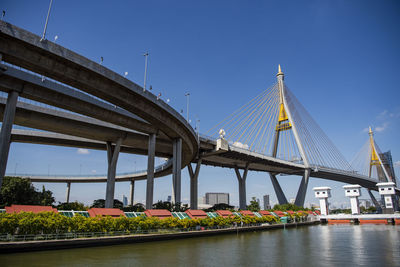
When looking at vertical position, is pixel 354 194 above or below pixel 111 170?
below

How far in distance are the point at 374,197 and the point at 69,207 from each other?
473ft

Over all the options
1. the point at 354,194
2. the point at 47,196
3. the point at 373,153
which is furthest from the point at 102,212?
the point at 373,153

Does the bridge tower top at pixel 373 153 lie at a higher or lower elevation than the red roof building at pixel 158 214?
higher

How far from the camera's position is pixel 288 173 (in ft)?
303

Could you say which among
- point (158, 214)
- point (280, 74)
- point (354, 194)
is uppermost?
point (280, 74)

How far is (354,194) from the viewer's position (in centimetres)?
7962

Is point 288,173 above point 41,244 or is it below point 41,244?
above

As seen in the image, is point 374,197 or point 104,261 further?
point 374,197

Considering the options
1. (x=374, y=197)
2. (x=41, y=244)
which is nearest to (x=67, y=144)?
(x=41, y=244)

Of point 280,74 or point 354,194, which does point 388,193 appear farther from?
point 280,74

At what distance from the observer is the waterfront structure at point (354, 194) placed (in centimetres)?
7900

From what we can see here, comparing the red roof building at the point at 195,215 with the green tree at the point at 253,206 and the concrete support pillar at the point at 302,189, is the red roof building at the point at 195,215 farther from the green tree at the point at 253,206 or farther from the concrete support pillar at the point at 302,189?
the concrete support pillar at the point at 302,189

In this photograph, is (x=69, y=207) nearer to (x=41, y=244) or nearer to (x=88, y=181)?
(x=41, y=244)

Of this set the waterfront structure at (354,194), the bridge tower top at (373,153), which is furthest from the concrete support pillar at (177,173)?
the bridge tower top at (373,153)
